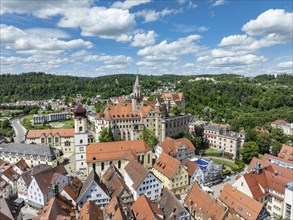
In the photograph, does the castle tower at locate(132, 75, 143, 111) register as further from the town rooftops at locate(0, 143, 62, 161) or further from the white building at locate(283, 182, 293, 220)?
the white building at locate(283, 182, 293, 220)

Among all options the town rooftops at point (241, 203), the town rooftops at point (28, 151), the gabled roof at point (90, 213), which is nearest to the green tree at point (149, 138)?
the town rooftops at point (28, 151)

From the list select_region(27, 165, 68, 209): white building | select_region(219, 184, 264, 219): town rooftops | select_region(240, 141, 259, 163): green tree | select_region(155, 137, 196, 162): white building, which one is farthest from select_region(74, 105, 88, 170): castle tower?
select_region(240, 141, 259, 163): green tree

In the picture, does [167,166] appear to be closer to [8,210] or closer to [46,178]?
[46,178]

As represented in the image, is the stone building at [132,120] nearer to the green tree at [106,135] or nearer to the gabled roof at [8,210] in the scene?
the green tree at [106,135]

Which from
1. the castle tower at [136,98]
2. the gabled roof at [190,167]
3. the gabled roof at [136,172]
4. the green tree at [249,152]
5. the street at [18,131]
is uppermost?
the castle tower at [136,98]

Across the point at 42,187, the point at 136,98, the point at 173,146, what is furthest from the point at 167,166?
the point at 136,98

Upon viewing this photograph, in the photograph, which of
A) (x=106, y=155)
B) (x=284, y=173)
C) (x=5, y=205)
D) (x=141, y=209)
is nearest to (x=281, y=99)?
(x=284, y=173)
